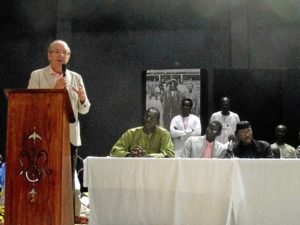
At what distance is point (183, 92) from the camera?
8062 mm

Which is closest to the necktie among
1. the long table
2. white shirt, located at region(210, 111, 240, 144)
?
the long table

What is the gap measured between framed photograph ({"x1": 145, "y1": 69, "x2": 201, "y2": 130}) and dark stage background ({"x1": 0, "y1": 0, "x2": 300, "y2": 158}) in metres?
0.34

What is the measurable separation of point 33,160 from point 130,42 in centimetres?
608

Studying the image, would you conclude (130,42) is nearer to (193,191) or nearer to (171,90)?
(171,90)

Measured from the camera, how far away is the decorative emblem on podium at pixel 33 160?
9.69ft

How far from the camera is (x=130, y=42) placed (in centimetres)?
885

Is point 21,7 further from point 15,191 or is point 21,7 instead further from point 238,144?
point 15,191

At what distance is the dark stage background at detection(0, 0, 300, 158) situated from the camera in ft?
28.2

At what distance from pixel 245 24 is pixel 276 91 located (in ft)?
4.38

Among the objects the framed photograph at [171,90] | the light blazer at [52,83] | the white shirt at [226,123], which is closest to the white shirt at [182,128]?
the white shirt at [226,123]

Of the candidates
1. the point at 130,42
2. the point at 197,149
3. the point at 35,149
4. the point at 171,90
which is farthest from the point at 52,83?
the point at 130,42

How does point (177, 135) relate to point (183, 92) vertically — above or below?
below

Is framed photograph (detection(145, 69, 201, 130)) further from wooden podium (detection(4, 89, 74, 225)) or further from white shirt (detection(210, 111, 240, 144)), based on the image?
wooden podium (detection(4, 89, 74, 225))

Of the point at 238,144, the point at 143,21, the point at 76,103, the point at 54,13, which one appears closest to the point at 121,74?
A: the point at 143,21
